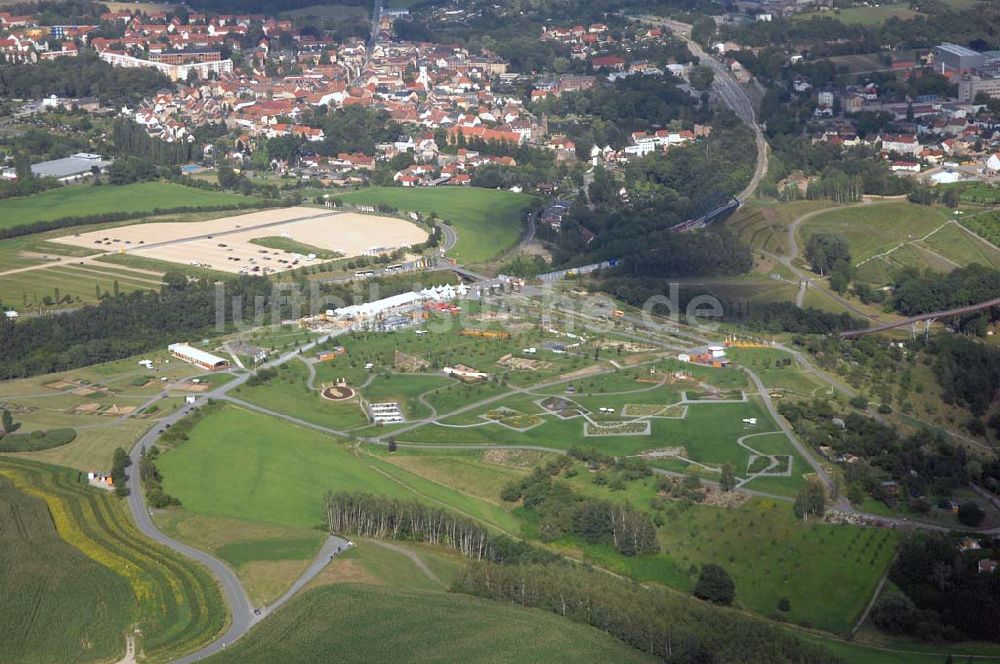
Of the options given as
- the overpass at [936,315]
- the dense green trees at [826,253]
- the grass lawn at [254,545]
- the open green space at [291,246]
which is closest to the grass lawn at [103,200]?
the open green space at [291,246]

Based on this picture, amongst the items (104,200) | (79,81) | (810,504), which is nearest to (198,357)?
(810,504)

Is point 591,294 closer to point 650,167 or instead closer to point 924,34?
point 650,167

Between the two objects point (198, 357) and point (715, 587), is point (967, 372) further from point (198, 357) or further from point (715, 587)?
point (198, 357)

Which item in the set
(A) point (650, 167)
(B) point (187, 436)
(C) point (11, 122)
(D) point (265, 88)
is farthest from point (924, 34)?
(B) point (187, 436)

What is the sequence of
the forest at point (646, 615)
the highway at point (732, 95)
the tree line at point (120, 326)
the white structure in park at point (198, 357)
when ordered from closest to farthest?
the forest at point (646, 615)
the white structure in park at point (198, 357)
the tree line at point (120, 326)
the highway at point (732, 95)

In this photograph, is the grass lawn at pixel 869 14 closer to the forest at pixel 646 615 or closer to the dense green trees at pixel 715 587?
the dense green trees at pixel 715 587

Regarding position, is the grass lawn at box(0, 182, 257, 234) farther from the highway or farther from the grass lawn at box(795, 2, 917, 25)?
the grass lawn at box(795, 2, 917, 25)

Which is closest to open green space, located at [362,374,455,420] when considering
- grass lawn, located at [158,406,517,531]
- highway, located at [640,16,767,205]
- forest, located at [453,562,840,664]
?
grass lawn, located at [158,406,517,531]
